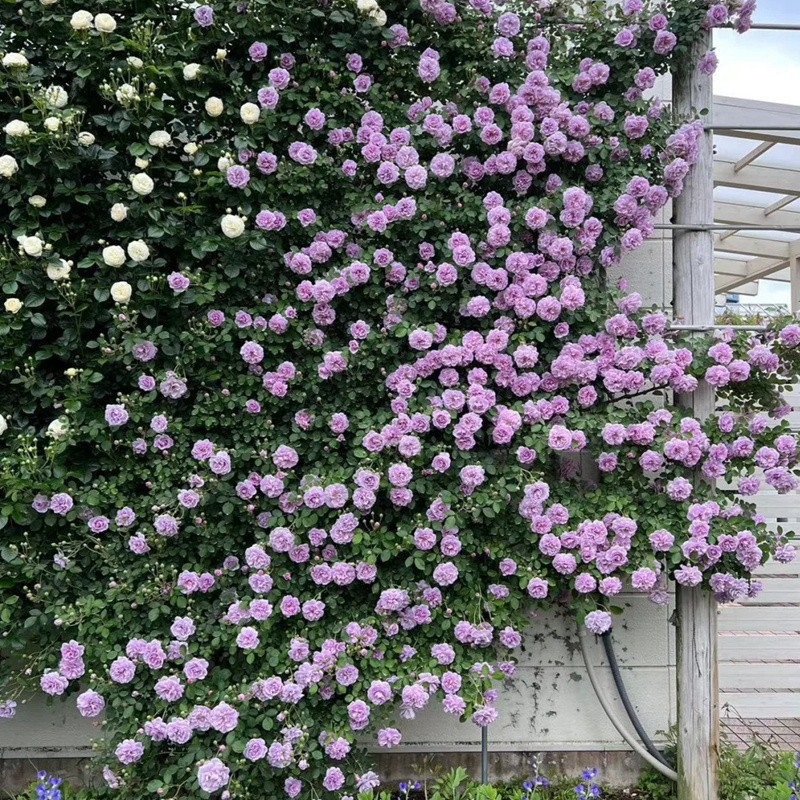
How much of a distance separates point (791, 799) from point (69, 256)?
9.52 ft

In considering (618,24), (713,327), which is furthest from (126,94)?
(713,327)

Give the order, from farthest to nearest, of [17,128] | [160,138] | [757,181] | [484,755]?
[757,181], [484,755], [160,138], [17,128]

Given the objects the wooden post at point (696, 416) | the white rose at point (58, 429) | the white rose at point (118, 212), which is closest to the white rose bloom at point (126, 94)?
the white rose at point (118, 212)

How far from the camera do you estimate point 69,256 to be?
215 cm

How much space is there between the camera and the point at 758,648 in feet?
8.37

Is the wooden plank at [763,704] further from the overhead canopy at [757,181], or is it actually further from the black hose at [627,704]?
the overhead canopy at [757,181]

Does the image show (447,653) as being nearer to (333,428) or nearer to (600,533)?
(600,533)

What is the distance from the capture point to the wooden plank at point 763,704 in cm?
256

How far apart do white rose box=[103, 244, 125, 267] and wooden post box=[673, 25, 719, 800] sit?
204 cm

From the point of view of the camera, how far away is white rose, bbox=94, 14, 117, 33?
78.1 inches

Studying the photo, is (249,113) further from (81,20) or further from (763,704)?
(763,704)

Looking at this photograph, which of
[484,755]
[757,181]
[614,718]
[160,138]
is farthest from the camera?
[757,181]

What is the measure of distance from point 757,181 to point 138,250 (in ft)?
13.8

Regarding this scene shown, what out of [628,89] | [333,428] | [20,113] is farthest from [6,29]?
[628,89]
